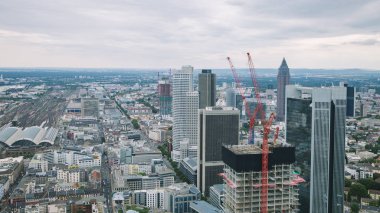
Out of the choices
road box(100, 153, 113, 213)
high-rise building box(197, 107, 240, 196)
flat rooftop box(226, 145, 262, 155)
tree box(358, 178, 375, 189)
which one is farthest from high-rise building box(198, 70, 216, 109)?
flat rooftop box(226, 145, 262, 155)

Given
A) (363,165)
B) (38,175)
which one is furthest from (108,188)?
(363,165)

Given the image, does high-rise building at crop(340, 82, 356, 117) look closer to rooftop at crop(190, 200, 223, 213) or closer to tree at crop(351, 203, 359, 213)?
tree at crop(351, 203, 359, 213)

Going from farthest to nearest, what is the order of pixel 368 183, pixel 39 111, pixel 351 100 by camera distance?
pixel 39 111 < pixel 351 100 < pixel 368 183

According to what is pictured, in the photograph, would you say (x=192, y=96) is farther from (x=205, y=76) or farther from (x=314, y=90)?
(x=314, y=90)

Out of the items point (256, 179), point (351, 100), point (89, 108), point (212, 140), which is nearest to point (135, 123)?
point (89, 108)

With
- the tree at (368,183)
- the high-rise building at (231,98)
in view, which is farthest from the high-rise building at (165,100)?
the tree at (368,183)

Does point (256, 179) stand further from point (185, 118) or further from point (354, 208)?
point (185, 118)
